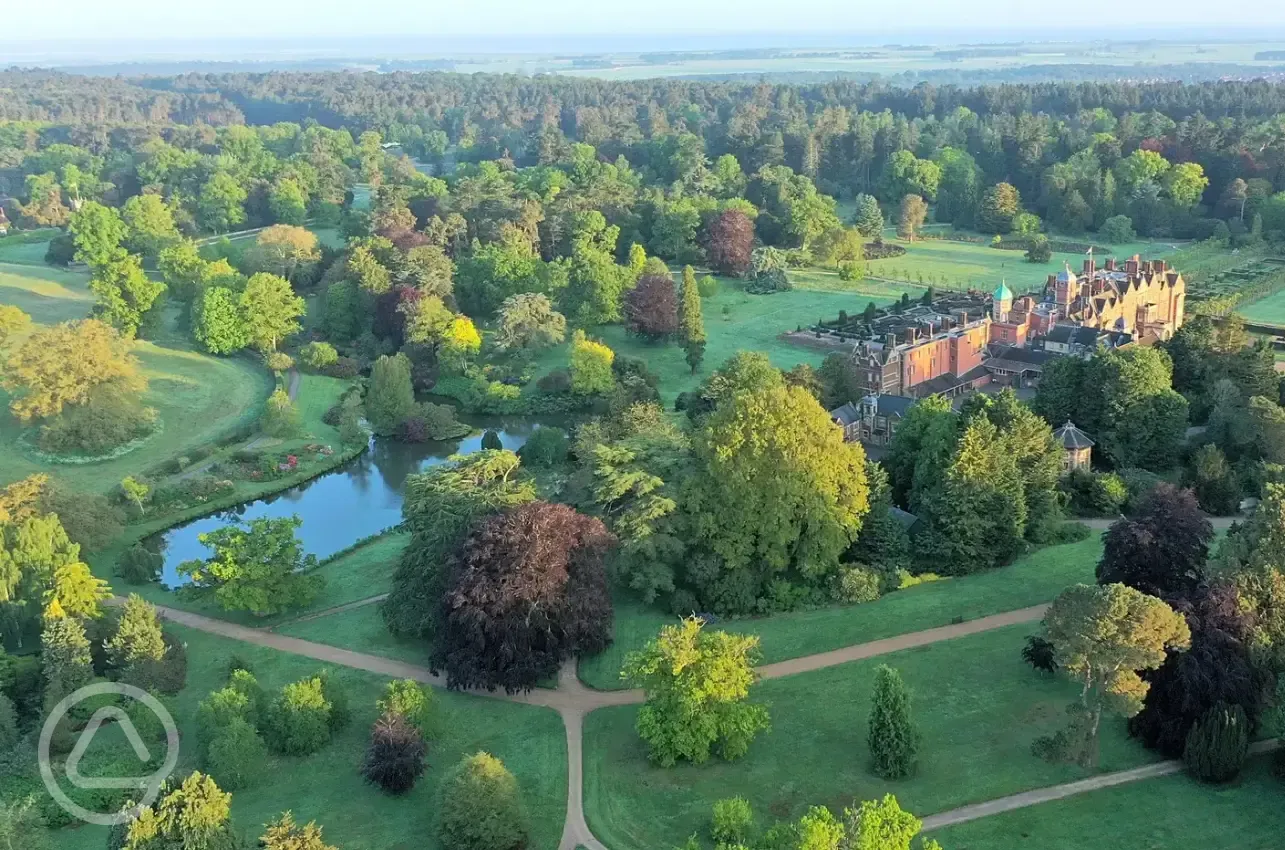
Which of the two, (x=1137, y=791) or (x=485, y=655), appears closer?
(x=1137, y=791)

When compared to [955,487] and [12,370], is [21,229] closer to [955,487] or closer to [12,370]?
[12,370]

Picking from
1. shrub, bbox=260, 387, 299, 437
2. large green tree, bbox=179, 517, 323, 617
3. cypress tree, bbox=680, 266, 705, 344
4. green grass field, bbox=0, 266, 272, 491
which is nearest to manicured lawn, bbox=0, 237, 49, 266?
green grass field, bbox=0, 266, 272, 491

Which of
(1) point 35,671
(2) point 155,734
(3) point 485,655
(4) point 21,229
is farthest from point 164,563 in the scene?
(4) point 21,229

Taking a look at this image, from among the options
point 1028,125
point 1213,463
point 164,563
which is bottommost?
point 164,563

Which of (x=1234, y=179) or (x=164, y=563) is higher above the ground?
(x=1234, y=179)

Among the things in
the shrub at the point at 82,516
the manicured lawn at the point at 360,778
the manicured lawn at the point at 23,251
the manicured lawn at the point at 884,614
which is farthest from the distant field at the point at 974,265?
the manicured lawn at the point at 23,251

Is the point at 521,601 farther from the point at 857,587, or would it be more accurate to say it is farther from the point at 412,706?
the point at 857,587

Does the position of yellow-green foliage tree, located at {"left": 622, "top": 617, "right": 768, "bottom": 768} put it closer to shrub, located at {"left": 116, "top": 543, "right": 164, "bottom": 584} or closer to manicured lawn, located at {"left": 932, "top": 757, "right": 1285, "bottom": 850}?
manicured lawn, located at {"left": 932, "top": 757, "right": 1285, "bottom": 850}
